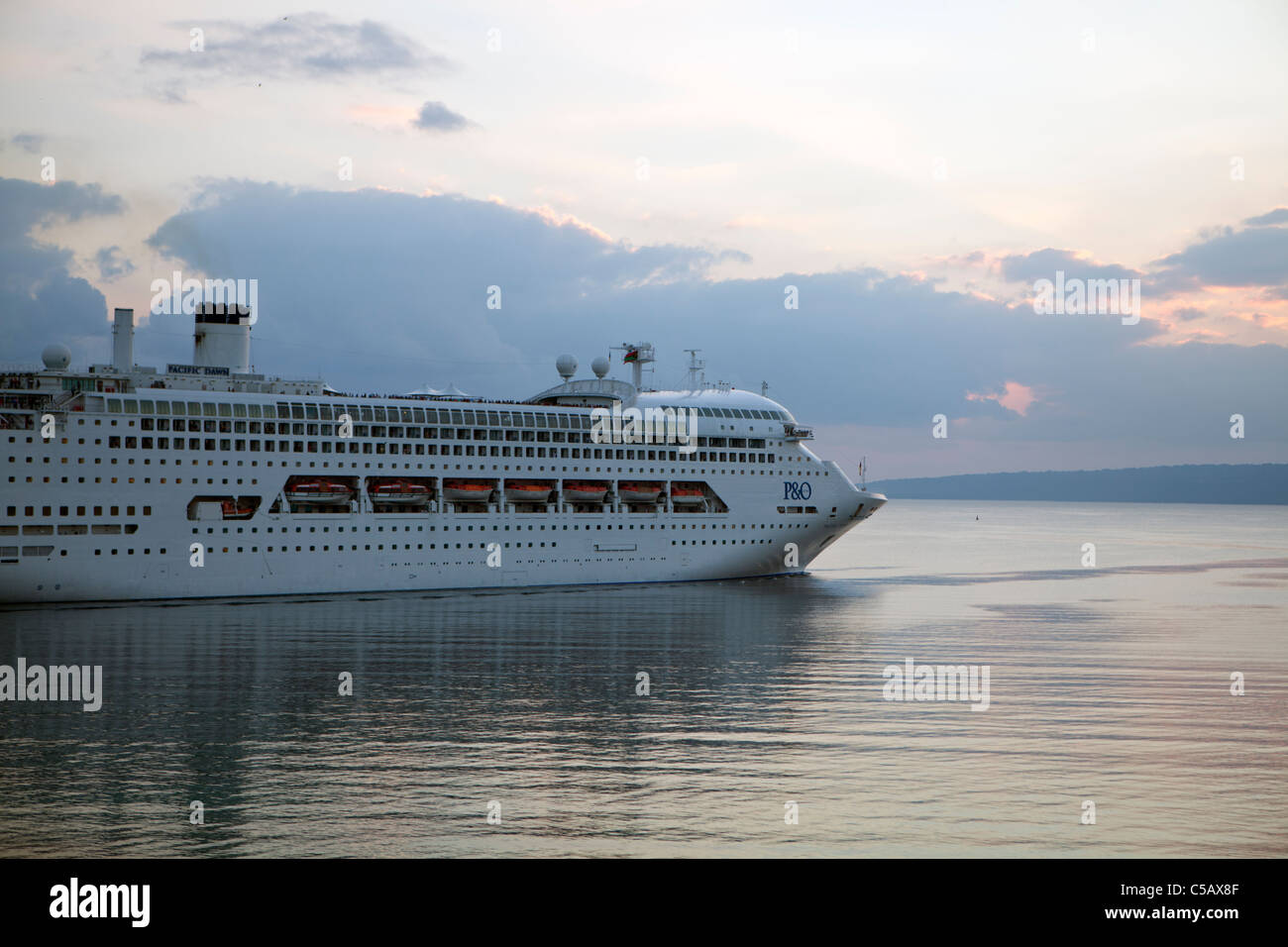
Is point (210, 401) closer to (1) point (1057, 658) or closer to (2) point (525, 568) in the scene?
(2) point (525, 568)

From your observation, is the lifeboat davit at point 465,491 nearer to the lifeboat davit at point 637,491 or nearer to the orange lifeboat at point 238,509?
the lifeboat davit at point 637,491

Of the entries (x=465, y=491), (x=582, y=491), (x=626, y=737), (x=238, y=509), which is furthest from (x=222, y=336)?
(x=626, y=737)

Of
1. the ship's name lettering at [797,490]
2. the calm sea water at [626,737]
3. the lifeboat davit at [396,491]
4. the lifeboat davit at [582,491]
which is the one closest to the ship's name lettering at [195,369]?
the lifeboat davit at [396,491]

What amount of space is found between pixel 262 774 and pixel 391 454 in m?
35.6

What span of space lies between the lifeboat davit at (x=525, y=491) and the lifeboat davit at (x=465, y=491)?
4.29ft

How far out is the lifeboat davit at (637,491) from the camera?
61.7m

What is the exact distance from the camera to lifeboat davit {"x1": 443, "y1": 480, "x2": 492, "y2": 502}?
187 ft

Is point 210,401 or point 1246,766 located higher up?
point 210,401

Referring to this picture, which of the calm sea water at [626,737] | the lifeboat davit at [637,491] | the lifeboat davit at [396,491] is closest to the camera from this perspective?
the calm sea water at [626,737]

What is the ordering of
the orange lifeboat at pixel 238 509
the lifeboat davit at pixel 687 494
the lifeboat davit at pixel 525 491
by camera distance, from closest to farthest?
the orange lifeboat at pixel 238 509, the lifeboat davit at pixel 525 491, the lifeboat davit at pixel 687 494
